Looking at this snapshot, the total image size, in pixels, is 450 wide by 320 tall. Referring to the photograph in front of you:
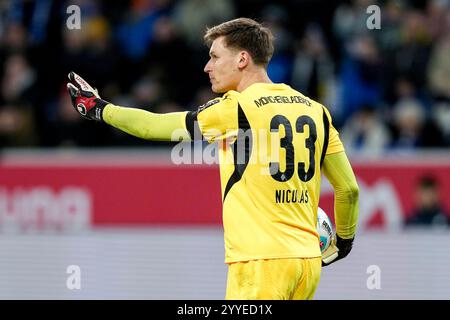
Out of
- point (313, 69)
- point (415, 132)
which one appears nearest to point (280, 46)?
point (313, 69)

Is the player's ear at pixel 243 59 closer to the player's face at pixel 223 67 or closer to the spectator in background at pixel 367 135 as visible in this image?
the player's face at pixel 223 67

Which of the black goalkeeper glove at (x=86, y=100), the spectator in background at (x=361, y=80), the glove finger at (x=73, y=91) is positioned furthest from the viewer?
the spectator in background at (x=361, y=80)

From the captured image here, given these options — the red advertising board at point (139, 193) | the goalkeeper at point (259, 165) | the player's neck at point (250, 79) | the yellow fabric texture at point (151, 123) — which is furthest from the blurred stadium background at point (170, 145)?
the yellow fabric texture at point (151, 123)

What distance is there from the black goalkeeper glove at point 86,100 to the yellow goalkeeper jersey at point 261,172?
2.02ft

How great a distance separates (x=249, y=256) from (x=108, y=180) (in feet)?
21.7

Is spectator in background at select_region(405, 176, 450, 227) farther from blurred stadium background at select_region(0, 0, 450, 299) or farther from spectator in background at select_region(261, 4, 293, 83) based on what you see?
spectator in background at select_region(261, 4, 293, 83)

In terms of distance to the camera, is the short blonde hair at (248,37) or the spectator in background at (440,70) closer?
the short blonde hair at (248,37)

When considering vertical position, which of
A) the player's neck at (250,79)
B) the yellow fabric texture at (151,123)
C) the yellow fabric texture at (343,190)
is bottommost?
the yellow fabric texture at (343,190)

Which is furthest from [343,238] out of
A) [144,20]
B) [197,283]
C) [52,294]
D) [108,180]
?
[144,20]

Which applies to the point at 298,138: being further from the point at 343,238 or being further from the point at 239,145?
→ the point at 343,238

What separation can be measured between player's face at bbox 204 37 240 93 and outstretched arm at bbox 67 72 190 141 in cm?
35

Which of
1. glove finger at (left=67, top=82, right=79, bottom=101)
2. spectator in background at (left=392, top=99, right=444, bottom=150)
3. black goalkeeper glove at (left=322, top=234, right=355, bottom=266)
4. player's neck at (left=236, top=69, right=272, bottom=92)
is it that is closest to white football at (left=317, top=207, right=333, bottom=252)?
black goalkeeper glove at (left=322, top=234, right=355, bottom=266)

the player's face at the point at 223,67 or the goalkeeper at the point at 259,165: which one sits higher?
the player's face at the point at 223,67

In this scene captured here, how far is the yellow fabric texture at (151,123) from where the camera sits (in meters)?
6.08
